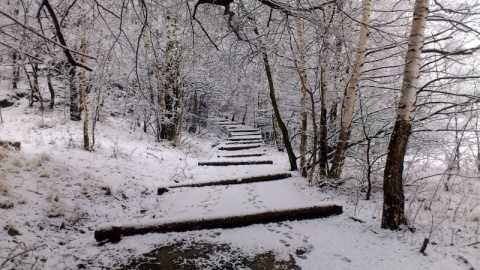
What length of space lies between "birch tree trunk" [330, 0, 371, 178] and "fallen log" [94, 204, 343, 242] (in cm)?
184

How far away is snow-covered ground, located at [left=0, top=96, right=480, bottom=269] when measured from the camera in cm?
360

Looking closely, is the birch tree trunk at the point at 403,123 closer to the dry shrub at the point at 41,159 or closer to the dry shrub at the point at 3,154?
the dry shrub at the point at 41,159

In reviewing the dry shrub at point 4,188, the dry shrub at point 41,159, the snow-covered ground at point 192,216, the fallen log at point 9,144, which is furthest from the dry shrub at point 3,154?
the dry shrub at point 4,188

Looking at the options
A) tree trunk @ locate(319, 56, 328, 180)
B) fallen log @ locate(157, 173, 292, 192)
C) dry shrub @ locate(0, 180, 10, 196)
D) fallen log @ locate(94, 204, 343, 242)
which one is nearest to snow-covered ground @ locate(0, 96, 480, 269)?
dry shrub @ locate(0, 180, 10, 196)

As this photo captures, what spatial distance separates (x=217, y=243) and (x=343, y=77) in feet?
16.5

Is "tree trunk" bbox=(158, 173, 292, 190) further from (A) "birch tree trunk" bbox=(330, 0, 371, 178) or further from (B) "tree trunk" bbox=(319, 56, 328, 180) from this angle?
(A) "birch tree trunk" bbox=(330, 0, 371, 178)

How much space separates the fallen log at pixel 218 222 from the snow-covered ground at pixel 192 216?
10 cm

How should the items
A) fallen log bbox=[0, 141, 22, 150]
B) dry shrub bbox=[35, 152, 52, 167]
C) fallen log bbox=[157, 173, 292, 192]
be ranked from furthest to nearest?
1. fallen log bbox=[157, 173, 292, 192]
2. fallen log bbox=[0, 141, 22, 150]
3. dry shrub bbox=[35, 152, 52, 167]

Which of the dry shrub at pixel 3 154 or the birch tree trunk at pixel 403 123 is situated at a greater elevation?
the birch tree trunk at pixel 403 123

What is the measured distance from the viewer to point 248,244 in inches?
161

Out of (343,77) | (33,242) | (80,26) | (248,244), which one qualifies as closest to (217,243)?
(248,244)

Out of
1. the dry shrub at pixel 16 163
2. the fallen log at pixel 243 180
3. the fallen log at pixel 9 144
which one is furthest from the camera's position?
the fallen log at pixel 243 180

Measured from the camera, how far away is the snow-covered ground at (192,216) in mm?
3598

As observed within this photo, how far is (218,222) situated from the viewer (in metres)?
4.66
